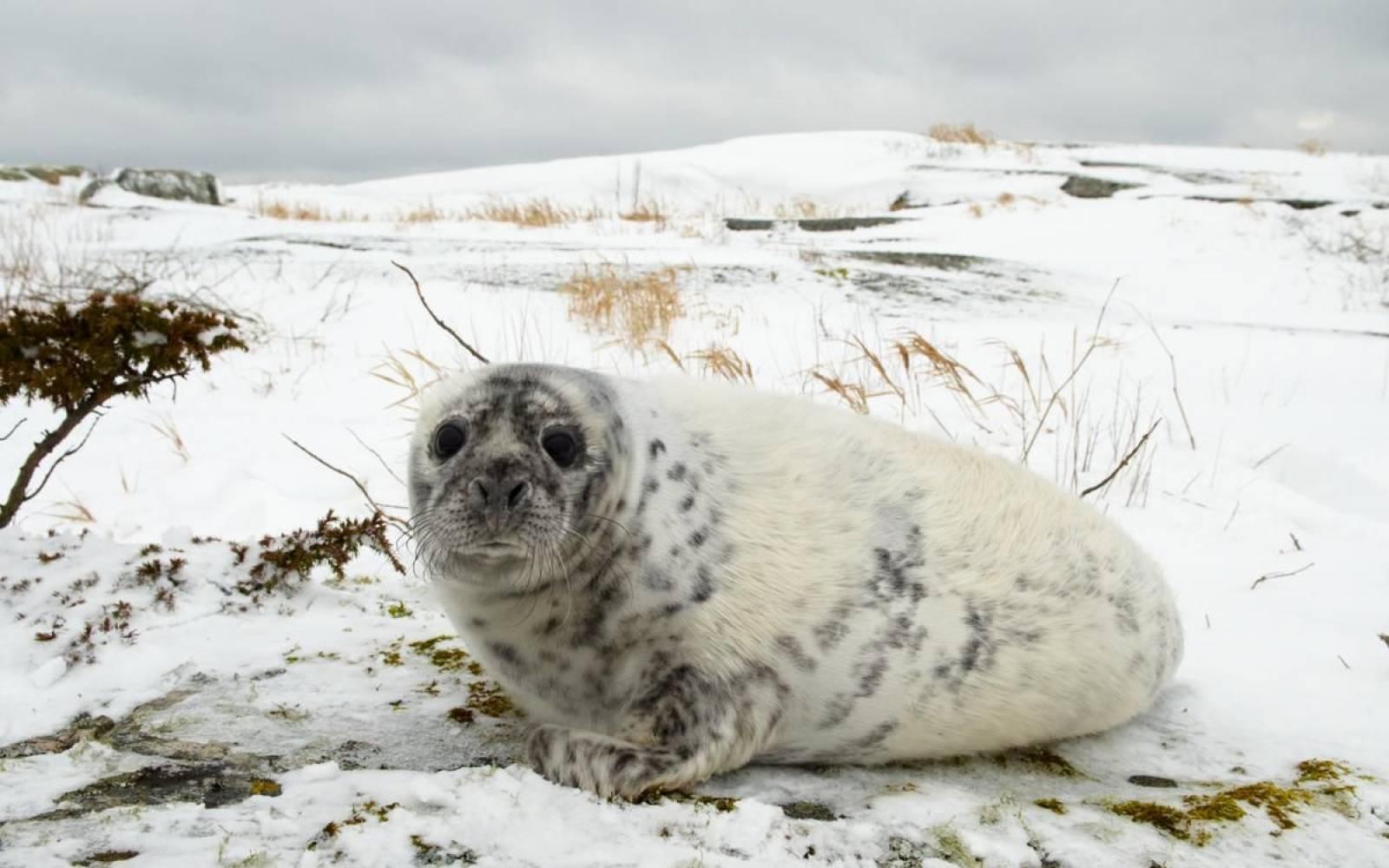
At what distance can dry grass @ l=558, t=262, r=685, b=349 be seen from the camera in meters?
7.19

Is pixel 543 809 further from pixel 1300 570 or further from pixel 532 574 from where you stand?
pixel 1300 570

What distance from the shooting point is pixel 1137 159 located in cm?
2045

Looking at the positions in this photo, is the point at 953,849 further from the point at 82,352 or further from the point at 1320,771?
the point at 82,352

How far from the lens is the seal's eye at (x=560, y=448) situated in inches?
92.4

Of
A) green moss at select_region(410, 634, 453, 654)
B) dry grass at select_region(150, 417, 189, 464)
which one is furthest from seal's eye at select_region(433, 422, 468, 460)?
dry grass at select_region(150, 417, 189, 464)

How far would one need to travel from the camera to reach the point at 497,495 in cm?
219

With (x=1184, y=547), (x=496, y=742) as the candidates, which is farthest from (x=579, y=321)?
(x=496, y=742)

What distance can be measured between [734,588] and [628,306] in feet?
17.2

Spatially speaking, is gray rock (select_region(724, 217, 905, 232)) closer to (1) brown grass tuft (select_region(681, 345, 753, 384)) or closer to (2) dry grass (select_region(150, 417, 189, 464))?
(1) brown grass tuft (select_region(681, 345, 753, 384))

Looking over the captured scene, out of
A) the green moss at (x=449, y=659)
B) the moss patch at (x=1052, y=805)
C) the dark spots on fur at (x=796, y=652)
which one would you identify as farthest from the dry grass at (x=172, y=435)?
the moss patch at (x=1052, y=805)

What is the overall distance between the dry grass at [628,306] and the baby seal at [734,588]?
13.7ft

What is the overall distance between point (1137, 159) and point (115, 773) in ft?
70.2

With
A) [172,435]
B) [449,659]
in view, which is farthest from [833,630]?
[172,435]

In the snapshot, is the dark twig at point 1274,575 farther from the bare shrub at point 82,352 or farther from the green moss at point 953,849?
the bare shrub at point 82,352
